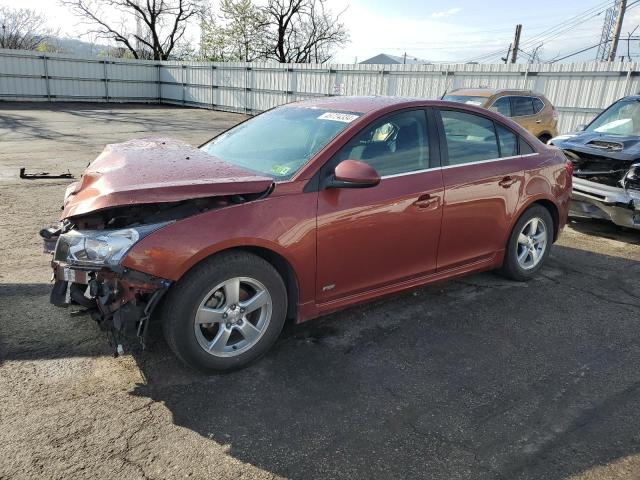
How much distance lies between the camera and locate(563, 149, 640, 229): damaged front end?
6266mm

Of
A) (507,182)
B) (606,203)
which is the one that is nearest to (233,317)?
(507,182)

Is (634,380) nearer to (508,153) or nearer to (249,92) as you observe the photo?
(508,153)

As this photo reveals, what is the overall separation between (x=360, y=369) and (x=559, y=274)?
3005 millimetres

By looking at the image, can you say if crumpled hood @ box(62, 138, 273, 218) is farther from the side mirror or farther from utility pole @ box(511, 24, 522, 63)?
utility pole @ box(511, 24, 522, 63)

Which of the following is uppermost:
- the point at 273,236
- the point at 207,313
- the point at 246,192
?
the point at 246,192

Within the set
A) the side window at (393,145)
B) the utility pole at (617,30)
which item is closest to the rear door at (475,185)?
the side window at (393,145)

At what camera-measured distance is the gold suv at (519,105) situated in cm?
1070

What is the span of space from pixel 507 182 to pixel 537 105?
8.18 meters

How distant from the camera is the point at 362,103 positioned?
4.01m

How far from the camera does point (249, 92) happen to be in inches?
980

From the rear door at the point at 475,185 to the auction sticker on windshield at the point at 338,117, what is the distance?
827 mm

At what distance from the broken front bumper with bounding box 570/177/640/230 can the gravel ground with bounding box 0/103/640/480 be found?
202cm

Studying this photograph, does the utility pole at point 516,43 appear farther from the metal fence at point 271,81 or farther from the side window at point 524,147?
the side window at point 524,147

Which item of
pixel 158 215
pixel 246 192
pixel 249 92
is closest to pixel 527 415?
pixel 246 192
